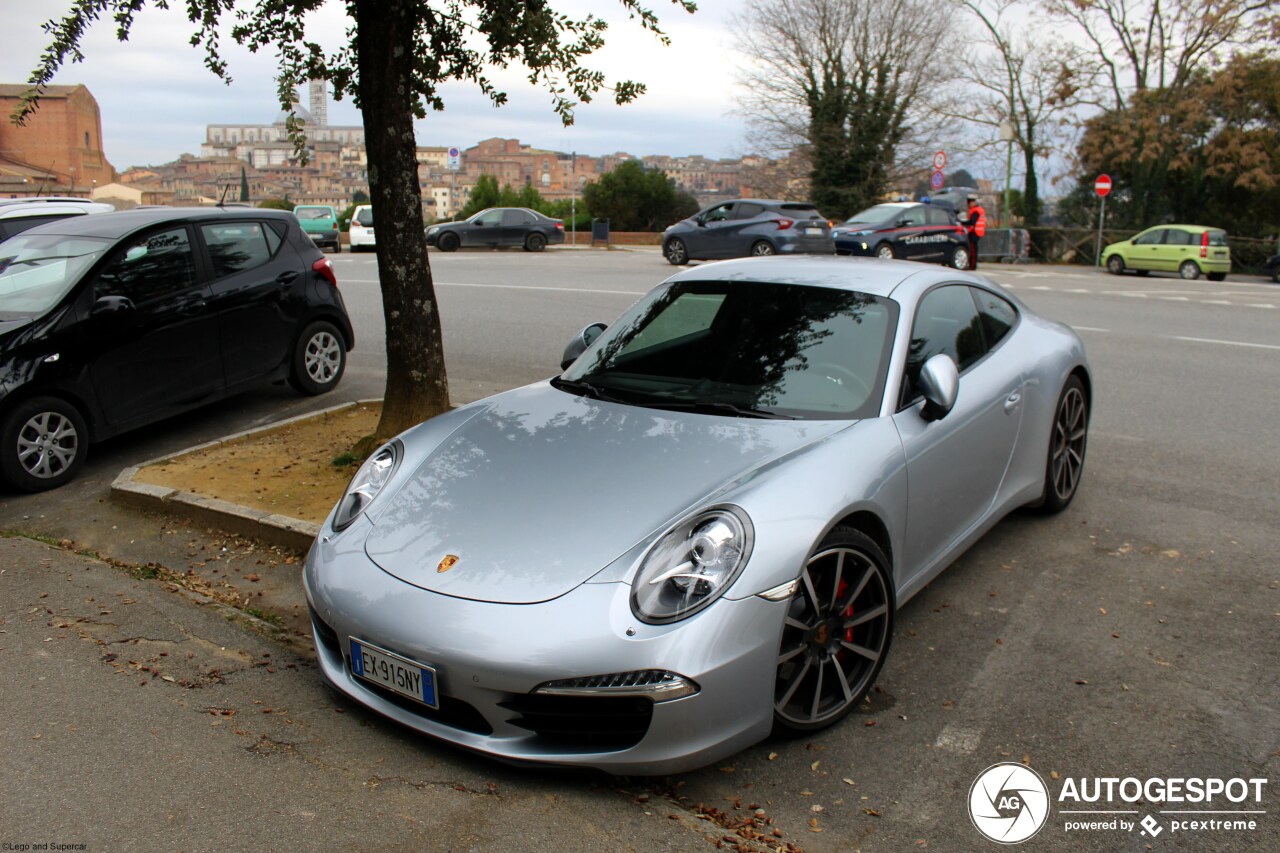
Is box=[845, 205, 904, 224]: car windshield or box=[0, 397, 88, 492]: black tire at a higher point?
box=[845, 205, 904, 224]: car windshield

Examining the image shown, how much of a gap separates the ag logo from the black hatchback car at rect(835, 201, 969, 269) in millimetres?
21091

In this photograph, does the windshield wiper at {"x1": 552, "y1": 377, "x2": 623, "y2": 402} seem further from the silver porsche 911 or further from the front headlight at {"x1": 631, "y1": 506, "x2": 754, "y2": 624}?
the front headlight at {"x1": 631, "y1": 506, "x2": 754, "y2": 624}

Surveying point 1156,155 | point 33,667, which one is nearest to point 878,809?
point 33,667

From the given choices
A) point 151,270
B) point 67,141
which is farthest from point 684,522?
point 67,141

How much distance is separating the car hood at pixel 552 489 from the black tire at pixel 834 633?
0.40 m

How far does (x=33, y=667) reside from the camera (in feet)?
12.4

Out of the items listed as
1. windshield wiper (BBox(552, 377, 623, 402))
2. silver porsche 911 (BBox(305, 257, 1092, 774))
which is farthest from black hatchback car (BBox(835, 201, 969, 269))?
windshield wiper (BBox(552, 377, 623, 402))

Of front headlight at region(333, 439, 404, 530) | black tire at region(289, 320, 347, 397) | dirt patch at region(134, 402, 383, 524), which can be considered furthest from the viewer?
black tire at region(289, 320, 347, 397)

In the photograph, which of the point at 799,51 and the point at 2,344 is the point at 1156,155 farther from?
the point at 2,344

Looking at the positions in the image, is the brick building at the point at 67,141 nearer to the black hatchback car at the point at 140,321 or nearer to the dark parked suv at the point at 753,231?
the dark parked suv at the point at 753,231

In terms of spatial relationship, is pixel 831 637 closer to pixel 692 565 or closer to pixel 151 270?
pixel 692 565

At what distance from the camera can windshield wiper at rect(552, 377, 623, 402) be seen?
4.26 meters

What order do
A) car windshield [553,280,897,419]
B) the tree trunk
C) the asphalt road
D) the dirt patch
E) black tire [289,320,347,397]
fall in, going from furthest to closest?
black tire [289,320,347,397] → the tree trunk → the dirt patch → car windshield [553,280,897,419] → the asphalt road

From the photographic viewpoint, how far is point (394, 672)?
3.11 meters
